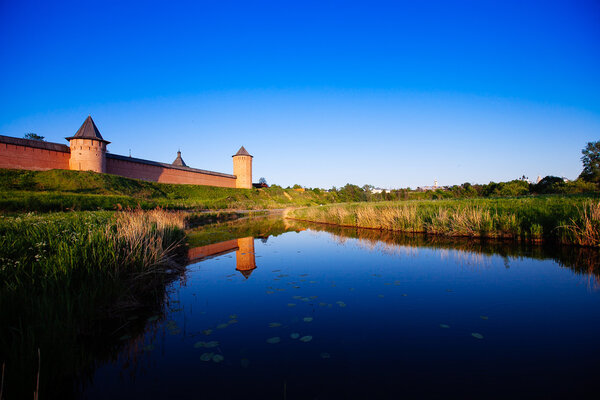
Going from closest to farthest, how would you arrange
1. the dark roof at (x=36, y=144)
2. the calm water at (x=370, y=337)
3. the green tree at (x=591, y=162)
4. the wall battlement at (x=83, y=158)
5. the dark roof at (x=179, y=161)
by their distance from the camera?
the calm water at (x=370, y=337), the dark roof at (x=36, y=144), the wall battlement at (x=83, y=158), the green tree at (x=591, y=162), the dark roof at (x=179, y=161)

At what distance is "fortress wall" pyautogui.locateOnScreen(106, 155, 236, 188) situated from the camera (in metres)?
30.9

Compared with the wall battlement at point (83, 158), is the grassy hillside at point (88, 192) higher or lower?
lower

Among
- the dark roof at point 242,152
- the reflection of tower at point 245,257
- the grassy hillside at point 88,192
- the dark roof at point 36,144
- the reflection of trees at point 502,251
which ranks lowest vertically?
the reflection of tower at point 245,257

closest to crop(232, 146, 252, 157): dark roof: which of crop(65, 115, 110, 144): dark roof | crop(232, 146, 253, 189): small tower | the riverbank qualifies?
crop(232, 146, 253, 189): small tower

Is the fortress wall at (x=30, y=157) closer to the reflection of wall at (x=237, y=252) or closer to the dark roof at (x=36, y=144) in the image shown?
the dark roof at (x=36, y=144)

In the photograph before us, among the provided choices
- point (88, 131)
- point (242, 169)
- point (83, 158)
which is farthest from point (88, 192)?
point (242, 169)

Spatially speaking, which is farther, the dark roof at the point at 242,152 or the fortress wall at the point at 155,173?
the dark roof at the point at 242,152

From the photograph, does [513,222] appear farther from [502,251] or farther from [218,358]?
[218,358]

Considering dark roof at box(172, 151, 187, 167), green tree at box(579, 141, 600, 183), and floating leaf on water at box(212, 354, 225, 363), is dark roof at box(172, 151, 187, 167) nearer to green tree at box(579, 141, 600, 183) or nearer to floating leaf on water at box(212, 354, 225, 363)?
floating leaf on water at box(212, 354, 225, 363)

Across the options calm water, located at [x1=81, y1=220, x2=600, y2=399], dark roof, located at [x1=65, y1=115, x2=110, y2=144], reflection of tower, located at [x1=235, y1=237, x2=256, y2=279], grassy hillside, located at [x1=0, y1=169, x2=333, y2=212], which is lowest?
calm water, located at [x1=81, y1=220, x2=600, y2=399]

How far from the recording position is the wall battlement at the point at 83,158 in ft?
76.2

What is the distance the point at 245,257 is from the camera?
7.17 meters

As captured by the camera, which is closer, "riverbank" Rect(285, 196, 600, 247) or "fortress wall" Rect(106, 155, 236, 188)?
"riverbank" Rect(285, 196, 600, 247)

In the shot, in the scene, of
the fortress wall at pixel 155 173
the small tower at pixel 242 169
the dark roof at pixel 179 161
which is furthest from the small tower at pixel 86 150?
the small tower at pixel 242 169
